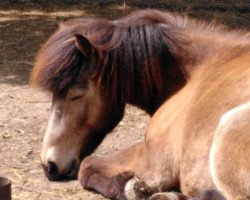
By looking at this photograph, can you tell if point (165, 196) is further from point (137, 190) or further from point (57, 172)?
point (57, 172)

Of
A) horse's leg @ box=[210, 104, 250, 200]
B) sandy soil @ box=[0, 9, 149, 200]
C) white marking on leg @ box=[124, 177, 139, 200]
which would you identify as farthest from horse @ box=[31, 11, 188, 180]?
horse's leg @ box=[210, 104, 250, 200]

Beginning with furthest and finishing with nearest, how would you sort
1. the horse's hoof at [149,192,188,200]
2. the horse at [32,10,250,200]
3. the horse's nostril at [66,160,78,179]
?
1. the horse's nostril at [66,160,78,179]
2. the horse at [32,10,250,200]
3. the horse's hoof at [149,192,188,200]

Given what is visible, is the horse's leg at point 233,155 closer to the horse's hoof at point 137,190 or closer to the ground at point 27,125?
the horse's hoof at point 137,190

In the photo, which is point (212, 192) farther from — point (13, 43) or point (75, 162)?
point (13, 43)

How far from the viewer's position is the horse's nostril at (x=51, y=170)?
479cm

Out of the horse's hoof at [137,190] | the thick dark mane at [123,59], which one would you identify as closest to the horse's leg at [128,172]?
the horse's hoof at [137,190]

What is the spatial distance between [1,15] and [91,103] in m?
7.61

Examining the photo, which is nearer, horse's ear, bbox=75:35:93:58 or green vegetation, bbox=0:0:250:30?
horse's ear, bbox=75:35:93:58

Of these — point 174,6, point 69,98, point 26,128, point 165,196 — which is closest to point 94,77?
point 69,98

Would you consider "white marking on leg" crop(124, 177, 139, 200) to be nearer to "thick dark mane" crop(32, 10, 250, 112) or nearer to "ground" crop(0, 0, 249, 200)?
"ground" crop(0, 0, 249, 200)

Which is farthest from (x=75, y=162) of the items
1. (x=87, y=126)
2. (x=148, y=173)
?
(x=148, y=173)

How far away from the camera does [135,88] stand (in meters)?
4.86

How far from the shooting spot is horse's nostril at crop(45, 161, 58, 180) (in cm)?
479

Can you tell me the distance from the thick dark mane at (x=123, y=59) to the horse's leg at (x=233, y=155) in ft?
2.95
